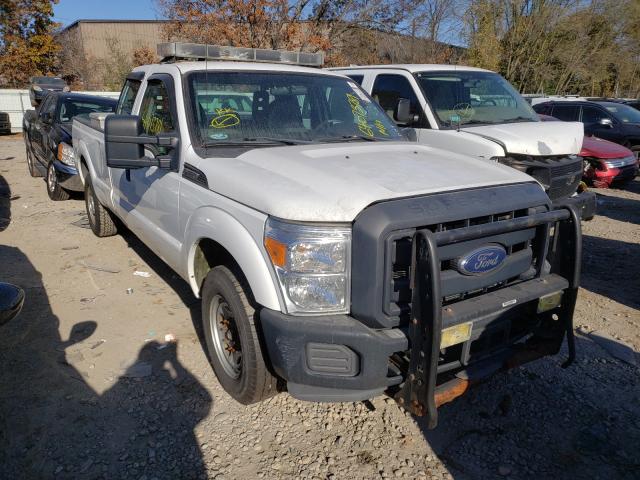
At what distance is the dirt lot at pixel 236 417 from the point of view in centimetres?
286

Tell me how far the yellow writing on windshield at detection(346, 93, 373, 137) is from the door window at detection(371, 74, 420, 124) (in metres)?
2.36

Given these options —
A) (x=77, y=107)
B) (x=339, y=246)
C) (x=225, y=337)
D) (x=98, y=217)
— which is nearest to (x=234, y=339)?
(x=225, y=337)

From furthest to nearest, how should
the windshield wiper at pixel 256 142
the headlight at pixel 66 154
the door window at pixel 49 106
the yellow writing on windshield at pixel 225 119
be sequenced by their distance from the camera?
1. the door window at pixel 49 106
2. the headlight at pixel 66 154
3. the yellow writing on windshield at pixel 225 119
4. the windshield wiper at pixel 256 142

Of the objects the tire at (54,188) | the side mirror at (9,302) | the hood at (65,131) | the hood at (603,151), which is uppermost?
the hood at (65,131)

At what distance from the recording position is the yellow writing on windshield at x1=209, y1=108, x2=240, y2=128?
11.9 ft

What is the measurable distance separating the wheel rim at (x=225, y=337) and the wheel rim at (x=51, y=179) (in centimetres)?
612

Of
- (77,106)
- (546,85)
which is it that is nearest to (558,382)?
(77,106)

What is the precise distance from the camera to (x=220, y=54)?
14.4 feet

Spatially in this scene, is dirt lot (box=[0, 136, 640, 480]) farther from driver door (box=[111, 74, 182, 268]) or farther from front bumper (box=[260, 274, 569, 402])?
driver door (box=[111, 74, 182, 268])

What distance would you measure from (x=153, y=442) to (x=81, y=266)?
10.9ft

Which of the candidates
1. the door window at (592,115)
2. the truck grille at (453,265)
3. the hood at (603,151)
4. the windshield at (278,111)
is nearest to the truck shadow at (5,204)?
the windshield at (278,111)

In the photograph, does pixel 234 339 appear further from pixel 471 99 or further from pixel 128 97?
pixel 471 99

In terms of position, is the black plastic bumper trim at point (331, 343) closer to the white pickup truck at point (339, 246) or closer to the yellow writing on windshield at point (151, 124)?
the white pickup truck at point (339, 246)

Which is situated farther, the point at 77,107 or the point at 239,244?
the point at 77,107
